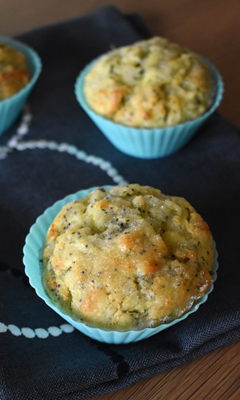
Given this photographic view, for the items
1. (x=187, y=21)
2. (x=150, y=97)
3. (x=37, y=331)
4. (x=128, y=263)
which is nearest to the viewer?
(x=128, y=263)

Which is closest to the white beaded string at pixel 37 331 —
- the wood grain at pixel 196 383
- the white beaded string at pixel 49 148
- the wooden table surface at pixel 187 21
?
the wood grain at pixel 196 383

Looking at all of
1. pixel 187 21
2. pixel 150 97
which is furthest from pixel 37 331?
pixel 187 21

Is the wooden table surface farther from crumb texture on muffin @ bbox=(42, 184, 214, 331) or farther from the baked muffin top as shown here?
crumb texture on muffin @ bbox=(42, 184, 214, 331)

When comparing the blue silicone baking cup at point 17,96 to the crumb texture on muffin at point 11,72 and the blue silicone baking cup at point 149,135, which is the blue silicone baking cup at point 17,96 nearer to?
the crumb texture on muffin at point 11,72

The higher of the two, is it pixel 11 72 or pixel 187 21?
pixel 187 21

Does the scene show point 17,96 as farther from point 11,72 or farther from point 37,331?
point 37,331

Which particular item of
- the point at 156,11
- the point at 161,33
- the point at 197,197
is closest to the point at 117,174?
the point at 197,197
